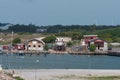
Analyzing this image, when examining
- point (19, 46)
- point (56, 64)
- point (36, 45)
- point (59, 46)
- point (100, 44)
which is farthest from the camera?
point (19, 46)

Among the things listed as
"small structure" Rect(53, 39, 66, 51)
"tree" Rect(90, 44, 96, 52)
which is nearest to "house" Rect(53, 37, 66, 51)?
"small structure" Rect(53, 39, 66, 51)

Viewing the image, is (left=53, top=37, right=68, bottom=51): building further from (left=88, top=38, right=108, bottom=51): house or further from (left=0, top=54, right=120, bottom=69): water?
(left=0, top=54, right=120, bottom=69): water

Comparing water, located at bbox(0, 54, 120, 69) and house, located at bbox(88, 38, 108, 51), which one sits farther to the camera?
house, located at bbox(88, 38, 108, 51)

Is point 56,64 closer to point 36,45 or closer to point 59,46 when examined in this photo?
point 59,46

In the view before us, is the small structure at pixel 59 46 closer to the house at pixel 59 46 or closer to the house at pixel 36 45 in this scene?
the house at pixel 59 46

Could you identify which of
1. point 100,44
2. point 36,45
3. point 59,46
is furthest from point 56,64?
point 100,44

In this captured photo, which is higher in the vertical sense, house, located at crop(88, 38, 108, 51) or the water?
house, located at crop(88, 38, 108, 51)

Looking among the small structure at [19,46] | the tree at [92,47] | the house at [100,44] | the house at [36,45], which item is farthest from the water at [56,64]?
the small structure at [19,46]

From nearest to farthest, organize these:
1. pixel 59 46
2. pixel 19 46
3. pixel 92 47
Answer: pixel 92 47, pixel 59 46, pixel 19 46

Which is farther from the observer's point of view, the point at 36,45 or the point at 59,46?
the point at 36,45

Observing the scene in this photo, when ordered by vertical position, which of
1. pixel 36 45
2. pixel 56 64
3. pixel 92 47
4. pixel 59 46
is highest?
pixel 36 45

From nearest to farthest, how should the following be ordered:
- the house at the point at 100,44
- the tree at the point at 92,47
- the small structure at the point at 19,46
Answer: the tree at the point at 92,47 → the house at the point at 100,44 → the small structure at the point at 19,46

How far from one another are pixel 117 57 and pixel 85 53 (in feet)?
23.2

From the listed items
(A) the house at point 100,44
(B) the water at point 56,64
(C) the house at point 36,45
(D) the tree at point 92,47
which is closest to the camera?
(B) the water at point 56,64
